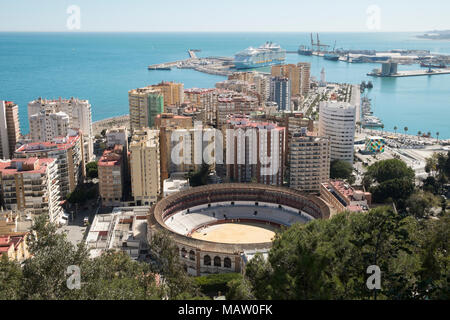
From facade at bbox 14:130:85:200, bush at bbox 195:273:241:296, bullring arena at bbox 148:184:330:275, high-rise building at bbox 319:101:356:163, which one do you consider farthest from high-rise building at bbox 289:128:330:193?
→ facade at bbox 14:130:85:200

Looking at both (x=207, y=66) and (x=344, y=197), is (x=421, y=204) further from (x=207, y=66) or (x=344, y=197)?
(x=207, y=66)

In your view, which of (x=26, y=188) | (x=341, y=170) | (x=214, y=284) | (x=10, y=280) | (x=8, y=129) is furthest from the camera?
(x=8, y=129)

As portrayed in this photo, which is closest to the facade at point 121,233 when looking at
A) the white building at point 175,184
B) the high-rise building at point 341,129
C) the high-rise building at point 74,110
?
the white building at point 175,184

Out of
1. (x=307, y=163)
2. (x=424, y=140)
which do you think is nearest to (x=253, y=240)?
(x=307, y=163)

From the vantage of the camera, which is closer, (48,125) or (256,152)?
(256,152)

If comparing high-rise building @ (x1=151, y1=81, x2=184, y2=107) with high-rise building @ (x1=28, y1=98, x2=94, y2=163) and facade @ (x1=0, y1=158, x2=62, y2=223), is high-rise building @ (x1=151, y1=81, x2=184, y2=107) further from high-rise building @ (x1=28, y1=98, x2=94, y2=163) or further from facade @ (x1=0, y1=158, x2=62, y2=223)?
facade @ (x1=0, y1=158, x2=62, y2=223)

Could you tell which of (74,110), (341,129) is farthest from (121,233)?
(341,129)

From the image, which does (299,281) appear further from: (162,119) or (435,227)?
(162,119)

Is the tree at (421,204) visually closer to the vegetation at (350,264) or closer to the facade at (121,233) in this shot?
the vegetation at (350,264)
